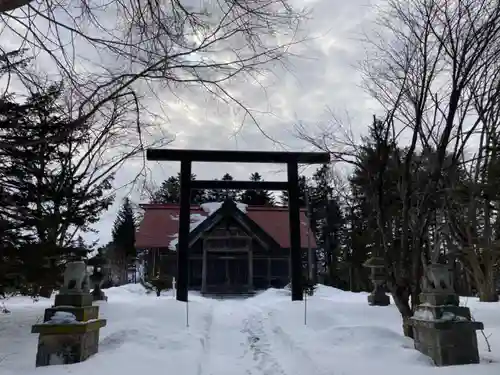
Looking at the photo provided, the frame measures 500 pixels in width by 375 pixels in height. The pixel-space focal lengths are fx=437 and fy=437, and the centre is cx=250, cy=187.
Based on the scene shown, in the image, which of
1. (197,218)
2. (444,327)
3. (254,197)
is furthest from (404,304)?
(254,197)

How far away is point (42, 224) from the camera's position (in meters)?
8.57

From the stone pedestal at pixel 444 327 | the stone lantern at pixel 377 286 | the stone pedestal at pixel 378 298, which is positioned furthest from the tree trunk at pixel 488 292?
the stone pedestal at pixel 444 327

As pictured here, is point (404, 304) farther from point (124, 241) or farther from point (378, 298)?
point (124, 241)

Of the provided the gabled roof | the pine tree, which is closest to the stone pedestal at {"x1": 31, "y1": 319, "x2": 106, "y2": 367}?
the gabled roof

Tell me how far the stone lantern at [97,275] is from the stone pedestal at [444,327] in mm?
8902

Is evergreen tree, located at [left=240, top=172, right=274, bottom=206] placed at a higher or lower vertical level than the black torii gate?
higher

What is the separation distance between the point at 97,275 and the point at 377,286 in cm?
848

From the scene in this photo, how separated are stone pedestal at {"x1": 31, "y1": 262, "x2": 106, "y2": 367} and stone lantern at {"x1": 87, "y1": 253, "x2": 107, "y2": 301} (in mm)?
5785

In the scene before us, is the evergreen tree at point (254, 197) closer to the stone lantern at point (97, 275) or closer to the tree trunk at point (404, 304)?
the stone lantern at point (97, 275)

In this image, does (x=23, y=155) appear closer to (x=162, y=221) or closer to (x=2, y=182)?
(x=2, y=182)

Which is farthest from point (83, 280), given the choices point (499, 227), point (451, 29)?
point (499, 227)

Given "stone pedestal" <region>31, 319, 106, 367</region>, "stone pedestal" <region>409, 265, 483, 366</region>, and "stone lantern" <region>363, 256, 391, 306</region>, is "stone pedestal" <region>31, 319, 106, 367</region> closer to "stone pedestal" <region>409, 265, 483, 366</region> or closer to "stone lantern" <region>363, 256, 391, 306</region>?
"stone pedestal" <region>409, 265, 483, 366</region>

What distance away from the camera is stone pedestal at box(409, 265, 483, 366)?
5.95m

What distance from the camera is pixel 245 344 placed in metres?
8.66
